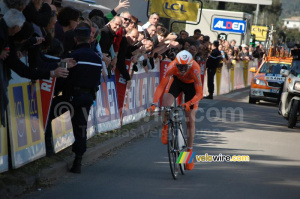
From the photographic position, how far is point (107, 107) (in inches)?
471

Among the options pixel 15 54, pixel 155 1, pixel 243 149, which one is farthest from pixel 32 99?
pixel 155 1

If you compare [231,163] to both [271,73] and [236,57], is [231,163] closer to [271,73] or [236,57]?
[271,73]

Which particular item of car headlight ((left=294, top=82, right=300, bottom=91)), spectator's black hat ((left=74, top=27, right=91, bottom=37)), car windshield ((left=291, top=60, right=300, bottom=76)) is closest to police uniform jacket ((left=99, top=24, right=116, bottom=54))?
spectator's black hat ((left=74, top=27, right=91, bottom=37))

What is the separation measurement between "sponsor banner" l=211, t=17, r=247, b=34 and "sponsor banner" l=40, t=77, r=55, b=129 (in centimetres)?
2955

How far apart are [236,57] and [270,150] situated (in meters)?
20.1

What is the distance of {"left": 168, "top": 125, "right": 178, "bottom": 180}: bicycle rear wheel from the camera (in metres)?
8.77

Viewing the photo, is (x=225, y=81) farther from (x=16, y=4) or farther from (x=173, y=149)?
(x=16, y=4)

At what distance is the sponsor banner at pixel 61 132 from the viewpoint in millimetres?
9164

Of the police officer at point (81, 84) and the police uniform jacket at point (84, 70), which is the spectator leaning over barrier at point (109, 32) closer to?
the police officer at point (81, 84)

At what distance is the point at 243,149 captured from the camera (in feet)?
39.9

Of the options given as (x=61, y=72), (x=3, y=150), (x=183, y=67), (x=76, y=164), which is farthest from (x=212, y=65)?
(x=3, y=150)

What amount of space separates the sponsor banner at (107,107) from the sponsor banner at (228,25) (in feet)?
84.6

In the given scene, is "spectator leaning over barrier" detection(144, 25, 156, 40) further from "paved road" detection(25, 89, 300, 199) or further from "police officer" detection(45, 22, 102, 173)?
"police officer" detection(45, 22, 102, 173)

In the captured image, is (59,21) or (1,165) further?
(59,21)
